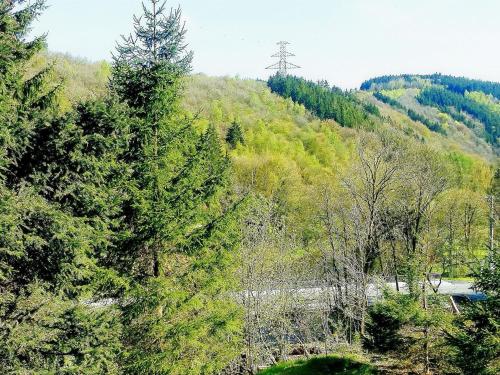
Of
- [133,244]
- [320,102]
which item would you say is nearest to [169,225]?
[133,244]

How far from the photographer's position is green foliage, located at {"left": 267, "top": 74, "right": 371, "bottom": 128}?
8912cm

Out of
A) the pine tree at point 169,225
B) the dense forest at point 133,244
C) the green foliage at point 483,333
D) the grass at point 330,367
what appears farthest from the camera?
the grass at point 330,367

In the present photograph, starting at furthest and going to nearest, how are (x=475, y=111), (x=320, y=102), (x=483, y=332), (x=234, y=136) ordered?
(x=475, y=111) < (x=320, y=102) < (x=234, y=136) < (x=483, y=332)

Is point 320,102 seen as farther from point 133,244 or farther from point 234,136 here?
point 133,244

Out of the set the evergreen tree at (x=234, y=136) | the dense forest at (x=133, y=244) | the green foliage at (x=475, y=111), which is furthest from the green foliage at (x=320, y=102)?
the green foliage at (x=475, y=111)

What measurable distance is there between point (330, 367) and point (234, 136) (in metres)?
44.3

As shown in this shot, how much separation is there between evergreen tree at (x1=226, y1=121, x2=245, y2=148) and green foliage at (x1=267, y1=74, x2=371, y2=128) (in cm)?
3023

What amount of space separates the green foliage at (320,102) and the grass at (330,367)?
229ft

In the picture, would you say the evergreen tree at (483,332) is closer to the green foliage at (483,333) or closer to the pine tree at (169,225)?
the green foliage at (483,333)

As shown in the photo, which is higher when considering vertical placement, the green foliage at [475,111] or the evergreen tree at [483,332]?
the green foliage at [475,111]

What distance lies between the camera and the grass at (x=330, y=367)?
42.0 ft

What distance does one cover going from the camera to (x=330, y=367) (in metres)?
13.4

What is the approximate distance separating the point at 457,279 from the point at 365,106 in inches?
3023

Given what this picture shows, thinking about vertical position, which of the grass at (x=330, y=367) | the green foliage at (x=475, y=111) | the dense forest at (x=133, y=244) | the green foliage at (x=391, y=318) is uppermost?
the green foliage at (x=475, y=111)
